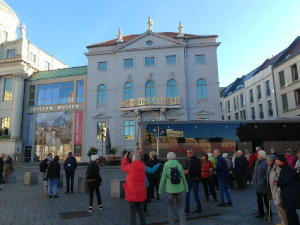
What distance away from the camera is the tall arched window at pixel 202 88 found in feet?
109

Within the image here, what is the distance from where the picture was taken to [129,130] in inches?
1309

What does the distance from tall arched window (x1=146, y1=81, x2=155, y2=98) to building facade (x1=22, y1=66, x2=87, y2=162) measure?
9104 millimetres

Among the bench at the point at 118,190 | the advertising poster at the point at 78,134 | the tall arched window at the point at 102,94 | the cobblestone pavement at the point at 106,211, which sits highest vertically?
the tall arched window at the point at 102,94

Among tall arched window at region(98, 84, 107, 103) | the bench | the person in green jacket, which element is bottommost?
the bench

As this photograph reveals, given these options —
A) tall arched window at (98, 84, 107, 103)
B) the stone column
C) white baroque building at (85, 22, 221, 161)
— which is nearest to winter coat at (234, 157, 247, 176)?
white baroque building at (85, 22, 221, 161)

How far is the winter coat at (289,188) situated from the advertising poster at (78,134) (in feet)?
103

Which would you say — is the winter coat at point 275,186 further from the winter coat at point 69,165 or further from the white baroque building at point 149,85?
the white baroque building at point 149,85

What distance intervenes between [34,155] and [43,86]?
397 inches

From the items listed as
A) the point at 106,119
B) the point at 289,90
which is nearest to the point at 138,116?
the point at 106,119

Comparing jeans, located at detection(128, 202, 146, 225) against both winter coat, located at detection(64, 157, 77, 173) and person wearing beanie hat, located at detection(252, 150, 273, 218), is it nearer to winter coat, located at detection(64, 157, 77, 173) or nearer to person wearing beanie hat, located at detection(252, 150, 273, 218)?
person wearing beanie hat, located at detection(252, 150, 273, 218)

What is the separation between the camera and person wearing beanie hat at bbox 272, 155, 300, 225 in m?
4.99

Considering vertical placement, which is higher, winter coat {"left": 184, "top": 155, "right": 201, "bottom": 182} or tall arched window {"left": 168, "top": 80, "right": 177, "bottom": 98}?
tall arched window {"left": 168, "top": 80, "right": 177, "bottom": 98}

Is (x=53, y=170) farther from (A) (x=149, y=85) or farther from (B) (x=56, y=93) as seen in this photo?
(B) (x=56, y=93)

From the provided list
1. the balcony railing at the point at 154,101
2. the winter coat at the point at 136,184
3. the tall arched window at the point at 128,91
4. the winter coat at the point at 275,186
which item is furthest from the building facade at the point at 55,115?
the winter coat at the point at 275,186
